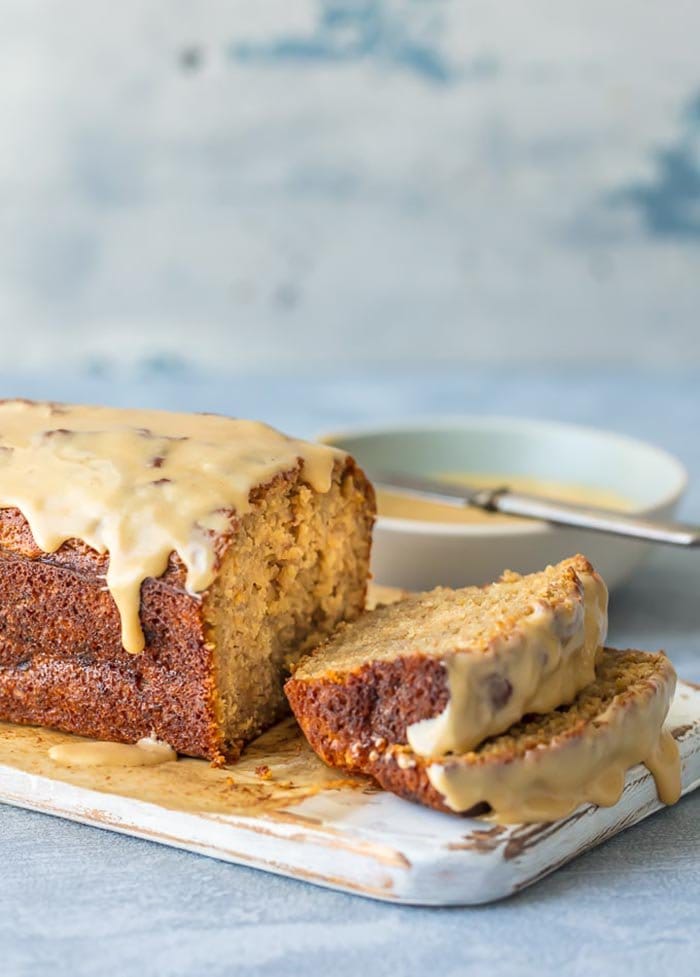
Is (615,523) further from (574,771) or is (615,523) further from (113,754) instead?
(113,754)

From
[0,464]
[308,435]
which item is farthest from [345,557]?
[308,435]

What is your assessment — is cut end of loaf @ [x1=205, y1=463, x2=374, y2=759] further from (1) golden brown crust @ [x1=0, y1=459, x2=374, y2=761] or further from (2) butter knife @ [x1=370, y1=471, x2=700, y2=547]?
(2) butter knife @ [x1=370, y1=471, x2=700, y2=547]

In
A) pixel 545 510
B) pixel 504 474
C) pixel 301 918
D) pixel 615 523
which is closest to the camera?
pixel 301 918

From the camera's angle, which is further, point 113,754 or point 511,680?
point 113,754

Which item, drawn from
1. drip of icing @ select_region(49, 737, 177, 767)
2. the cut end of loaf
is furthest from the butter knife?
drip of icing @ select_region(49, 737, 177, 767)

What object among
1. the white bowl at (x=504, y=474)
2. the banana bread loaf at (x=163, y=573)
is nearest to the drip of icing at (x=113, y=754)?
the banana bread loaf at (x=163, y=573)

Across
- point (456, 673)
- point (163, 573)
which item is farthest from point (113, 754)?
point (456, 673)

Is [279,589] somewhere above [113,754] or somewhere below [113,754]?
above
